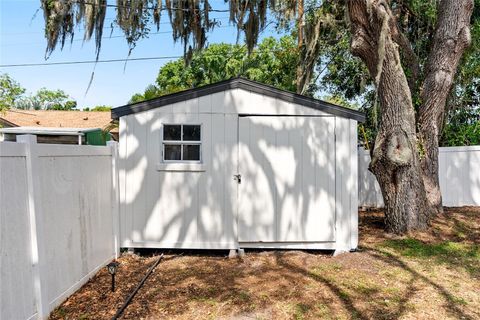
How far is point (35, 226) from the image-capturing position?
2.89m

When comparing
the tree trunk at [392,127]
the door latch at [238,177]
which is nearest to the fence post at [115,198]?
the door latch at [238,177]

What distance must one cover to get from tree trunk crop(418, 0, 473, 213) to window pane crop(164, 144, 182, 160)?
421 centimetres

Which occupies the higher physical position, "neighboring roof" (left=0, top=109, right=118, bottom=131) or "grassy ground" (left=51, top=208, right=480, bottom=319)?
"neighboring roof" (left=0, top=109, right=118, bottom=131)

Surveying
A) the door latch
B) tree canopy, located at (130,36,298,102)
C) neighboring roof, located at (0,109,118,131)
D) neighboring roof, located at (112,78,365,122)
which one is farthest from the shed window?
tree canopy, located at (130,36,298,102)

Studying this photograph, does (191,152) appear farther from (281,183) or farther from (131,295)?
(131,295)

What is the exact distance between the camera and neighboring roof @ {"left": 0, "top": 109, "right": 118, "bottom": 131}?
47.1ft

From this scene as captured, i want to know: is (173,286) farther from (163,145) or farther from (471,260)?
(471,260)

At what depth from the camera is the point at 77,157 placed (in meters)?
3.78

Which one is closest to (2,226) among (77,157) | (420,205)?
(77,157)

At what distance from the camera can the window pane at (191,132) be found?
16.6 ft

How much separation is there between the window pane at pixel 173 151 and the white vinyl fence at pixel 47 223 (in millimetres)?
875

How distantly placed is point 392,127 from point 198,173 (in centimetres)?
302

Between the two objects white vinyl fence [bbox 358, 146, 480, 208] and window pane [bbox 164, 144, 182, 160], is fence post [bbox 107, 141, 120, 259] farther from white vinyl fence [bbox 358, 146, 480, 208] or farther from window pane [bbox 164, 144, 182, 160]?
white vinyl fence [bbox 358, 146, 480, 208]

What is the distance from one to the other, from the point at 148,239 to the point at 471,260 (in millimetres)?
4287
